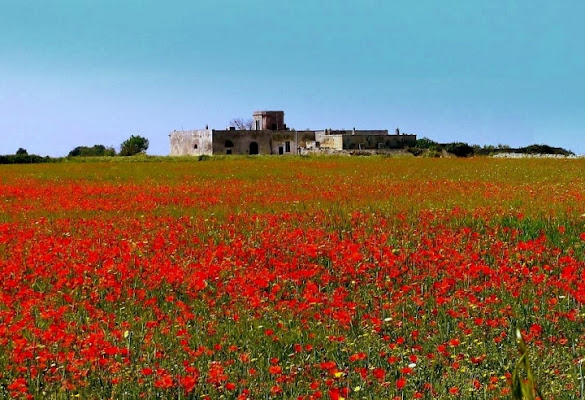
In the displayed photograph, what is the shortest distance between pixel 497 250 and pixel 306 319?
5343 millimetres

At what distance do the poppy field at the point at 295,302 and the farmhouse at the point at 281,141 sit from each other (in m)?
84.3

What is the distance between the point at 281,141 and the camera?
10794 centimetres

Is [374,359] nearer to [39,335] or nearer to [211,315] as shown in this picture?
[211,315]

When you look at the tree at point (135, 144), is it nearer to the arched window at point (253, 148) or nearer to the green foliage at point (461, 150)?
the arched window at point (253, 148)

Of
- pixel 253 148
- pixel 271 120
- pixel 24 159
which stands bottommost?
pixel 24 159

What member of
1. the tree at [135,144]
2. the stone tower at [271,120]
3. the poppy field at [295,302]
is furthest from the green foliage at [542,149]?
the tree at [135,144]

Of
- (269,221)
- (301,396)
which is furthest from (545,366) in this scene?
(269,221)

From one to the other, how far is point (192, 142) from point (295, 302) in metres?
101

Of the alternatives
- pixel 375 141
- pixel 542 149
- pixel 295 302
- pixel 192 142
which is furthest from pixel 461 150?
pixel 295 302

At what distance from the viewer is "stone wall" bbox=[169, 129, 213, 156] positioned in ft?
344

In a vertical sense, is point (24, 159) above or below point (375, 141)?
below

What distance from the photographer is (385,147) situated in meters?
109

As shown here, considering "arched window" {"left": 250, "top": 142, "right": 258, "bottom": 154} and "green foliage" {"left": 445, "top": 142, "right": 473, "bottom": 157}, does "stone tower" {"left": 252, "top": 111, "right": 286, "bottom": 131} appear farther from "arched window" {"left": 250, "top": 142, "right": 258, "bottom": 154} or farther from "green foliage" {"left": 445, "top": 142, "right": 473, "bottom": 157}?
"green foliage" {"left": 445, "top": 142, "right": 473, "bottom": 157}

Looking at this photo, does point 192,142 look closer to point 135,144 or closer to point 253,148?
point 253,148
